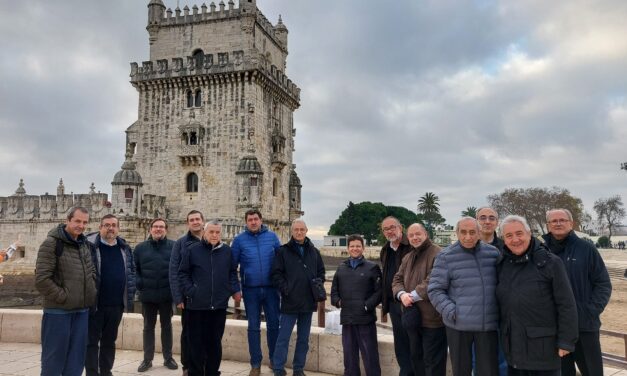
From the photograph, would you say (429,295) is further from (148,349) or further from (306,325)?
(148,349)

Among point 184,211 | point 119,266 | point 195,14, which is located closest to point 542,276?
point 119,266

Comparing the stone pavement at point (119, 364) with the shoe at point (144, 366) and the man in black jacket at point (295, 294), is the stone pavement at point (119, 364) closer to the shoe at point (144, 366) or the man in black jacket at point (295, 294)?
the shoe at point (144, 366)

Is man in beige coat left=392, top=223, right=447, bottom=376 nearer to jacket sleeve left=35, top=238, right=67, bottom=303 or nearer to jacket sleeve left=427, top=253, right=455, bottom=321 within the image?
jacket sleeve left=427, top=253, right=455, bottom=321

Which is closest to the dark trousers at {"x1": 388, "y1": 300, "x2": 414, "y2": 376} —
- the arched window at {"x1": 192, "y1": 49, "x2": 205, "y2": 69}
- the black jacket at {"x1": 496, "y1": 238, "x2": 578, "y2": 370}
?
the black jacket at {"x1": 496, "y1": 238, "x2": 578, "y2": 370}

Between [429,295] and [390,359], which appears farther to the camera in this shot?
[390,359]

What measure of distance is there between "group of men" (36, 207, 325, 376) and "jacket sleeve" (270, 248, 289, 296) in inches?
0.6

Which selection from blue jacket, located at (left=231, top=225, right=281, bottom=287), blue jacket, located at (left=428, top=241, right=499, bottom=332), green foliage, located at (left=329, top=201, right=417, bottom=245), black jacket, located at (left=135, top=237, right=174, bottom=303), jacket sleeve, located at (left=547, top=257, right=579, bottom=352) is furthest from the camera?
green foliage, located at (left=329, top=201, right=417, bottom=245)

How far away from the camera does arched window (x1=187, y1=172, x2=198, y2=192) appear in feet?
93.0

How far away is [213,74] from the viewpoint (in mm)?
27938

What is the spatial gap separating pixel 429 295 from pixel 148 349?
172 inches

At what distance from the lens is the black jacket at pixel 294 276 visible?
6.58m

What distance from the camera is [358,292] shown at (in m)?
6.19

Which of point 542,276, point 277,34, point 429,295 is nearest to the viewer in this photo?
point 542,276

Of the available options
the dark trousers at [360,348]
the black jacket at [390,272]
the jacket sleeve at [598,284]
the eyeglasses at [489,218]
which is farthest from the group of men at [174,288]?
the jacket sleeve at [598,284]
